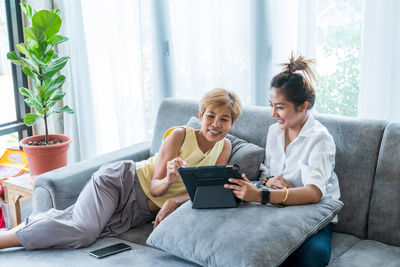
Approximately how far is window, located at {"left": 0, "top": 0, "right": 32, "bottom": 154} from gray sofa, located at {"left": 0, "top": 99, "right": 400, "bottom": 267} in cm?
137

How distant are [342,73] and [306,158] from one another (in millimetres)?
606

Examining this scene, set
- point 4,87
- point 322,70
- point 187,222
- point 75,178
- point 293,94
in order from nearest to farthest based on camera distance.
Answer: point 187,222 → point 293,94 → point 75,178 → point 322,70 → point 4,87

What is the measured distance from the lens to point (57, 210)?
1.95 m

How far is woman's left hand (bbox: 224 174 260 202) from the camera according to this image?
66.9 inches

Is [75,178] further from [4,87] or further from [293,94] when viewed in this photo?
[4,87]

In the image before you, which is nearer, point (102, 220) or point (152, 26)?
point (102, 220)

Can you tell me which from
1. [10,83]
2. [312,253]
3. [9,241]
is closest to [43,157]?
[9,241]

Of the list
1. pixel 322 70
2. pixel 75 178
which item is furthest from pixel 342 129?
pixel 75 178

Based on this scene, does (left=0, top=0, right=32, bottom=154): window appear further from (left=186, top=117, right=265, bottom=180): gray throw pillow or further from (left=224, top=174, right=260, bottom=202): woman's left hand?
(left=224, top=174, right=260, bottom=202): woman's left hand

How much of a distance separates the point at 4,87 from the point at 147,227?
1.97 metres

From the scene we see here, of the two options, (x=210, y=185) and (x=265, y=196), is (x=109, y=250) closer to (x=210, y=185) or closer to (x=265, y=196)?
(x=210, y=185)

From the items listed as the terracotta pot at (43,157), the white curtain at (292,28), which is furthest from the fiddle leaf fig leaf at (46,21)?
the white curtain at (292,28)

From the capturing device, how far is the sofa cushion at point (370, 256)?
1616 millimetres

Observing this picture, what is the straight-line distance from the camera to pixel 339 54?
2191mm
